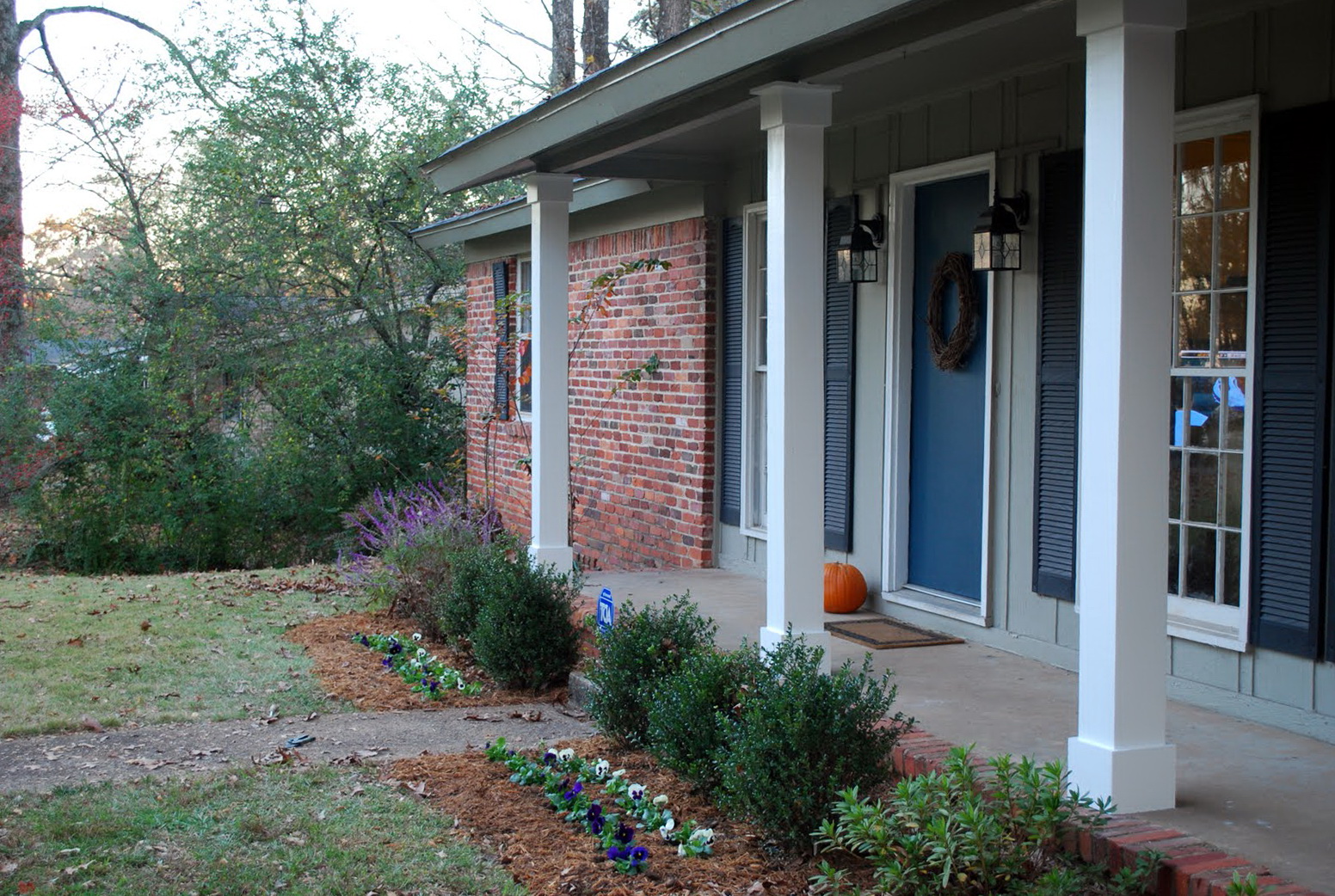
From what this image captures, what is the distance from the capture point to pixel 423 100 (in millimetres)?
15594

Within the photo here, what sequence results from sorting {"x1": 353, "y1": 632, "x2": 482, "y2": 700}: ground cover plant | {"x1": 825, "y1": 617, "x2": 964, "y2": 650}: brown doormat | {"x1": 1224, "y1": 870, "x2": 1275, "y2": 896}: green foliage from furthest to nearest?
{"x1": 353, "y1": 632, "x2": 482, "y2": 700}: ground cover plant < {"x1": 825, "y1": 617, "x2": 964, "y2": 650}: brown doormat < {"x1": 1224, "y1": 870, "x2": 1275, "y2": 896}: green foliage

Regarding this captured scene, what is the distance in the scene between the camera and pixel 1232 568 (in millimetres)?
5090

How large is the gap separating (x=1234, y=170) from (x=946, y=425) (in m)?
2.18

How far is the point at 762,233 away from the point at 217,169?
8.43m

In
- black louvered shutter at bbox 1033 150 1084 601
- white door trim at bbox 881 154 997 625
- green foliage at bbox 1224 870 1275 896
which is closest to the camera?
green foliage at bbox 1224 870 1275 896

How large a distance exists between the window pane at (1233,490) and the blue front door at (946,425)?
1431 mm

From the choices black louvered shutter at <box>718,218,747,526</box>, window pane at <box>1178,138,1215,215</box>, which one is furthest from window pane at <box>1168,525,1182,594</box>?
black louvered shutter at <box>718,218,747,526</box>

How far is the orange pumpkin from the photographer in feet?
23.7

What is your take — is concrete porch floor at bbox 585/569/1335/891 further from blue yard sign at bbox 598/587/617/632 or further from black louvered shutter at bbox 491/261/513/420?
black louvered shutter at bbox 491/261/513/420

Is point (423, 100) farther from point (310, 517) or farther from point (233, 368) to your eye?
point (310, 517)

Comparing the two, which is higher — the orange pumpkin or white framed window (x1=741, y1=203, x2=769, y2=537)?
white framed window (x1=741, y1=203, x2=769, y2=537)

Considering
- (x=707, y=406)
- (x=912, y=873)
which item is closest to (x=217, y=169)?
(x=707, y=406)

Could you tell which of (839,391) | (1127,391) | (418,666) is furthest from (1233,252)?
(418,666)

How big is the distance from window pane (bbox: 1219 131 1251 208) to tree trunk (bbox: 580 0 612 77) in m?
12.9
